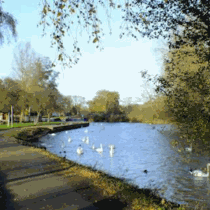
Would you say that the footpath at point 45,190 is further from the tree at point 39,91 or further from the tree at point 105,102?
the tree at point 105,102

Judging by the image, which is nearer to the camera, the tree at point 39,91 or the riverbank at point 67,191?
the riverbank at point 67,191

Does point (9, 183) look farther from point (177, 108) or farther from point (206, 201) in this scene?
point (206, 201)

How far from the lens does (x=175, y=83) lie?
7.18 meters

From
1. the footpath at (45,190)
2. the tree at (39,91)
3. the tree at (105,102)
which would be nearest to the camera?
the footpath at (45,190)

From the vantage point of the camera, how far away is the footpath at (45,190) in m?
4.89

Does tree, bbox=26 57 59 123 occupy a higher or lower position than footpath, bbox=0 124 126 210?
higher

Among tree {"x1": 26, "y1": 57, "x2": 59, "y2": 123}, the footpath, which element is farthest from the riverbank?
tree {"x1": 26, "y1": 57, "x2": 59, "y2": 123}

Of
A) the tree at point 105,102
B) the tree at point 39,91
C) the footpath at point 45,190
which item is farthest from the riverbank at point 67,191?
the tree at point 105,102

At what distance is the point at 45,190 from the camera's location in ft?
19.1

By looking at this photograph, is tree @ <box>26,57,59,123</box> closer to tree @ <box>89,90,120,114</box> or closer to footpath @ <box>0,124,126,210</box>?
footpath @ <box>0,124,126,210</box>

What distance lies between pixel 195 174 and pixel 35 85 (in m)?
32.8

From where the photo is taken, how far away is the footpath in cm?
489

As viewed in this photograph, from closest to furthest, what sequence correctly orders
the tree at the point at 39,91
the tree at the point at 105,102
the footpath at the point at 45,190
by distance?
1. the footpath at the point at 45,190
2. the tree at the point at 39,91
3. the tree at the point at 105,102

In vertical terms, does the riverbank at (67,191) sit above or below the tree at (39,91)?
below
